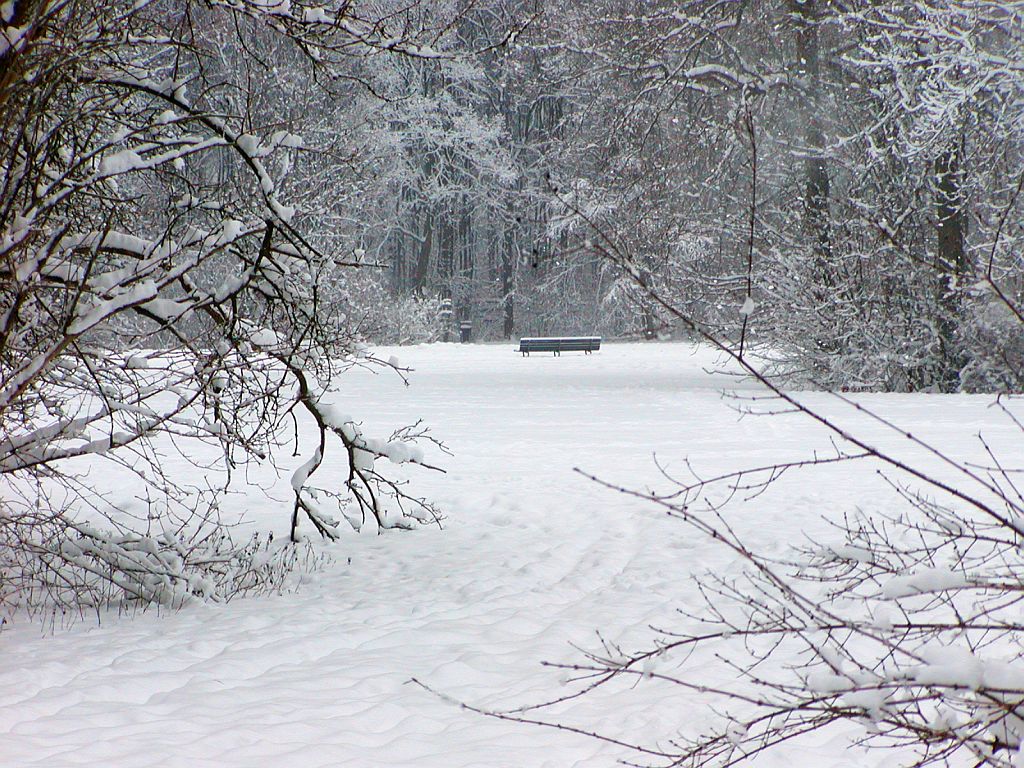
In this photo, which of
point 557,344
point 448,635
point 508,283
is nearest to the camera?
point 448,635

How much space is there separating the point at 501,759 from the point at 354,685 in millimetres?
1043

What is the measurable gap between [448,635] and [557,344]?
24.1 metres

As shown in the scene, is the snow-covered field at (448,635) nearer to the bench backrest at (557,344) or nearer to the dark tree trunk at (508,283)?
the bench backrest at (557,344)

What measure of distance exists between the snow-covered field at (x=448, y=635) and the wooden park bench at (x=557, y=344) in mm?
17637

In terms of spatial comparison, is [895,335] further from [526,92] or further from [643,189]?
[526,92]

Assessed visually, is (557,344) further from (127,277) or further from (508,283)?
(127,277)

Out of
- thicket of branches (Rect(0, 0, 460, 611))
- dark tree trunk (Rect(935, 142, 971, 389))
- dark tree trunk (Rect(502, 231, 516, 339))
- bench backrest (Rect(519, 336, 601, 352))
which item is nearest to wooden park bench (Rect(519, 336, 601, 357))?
bench backrest (Rect(519, 336, 601, 352))

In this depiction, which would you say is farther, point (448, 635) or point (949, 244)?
point (949, 244)

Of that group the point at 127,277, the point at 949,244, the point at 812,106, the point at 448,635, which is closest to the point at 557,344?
the point at 812,106

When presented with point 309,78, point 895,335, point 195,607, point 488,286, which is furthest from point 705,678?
point 488,286

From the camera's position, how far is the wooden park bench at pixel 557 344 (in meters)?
29.2

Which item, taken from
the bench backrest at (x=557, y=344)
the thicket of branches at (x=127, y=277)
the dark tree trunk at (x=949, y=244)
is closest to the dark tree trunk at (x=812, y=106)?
the dark tree trunk at (x=949, y=244)

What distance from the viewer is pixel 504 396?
55.3ft

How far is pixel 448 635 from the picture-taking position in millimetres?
5523
